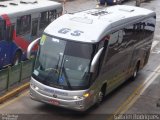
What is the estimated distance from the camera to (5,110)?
14.9 m

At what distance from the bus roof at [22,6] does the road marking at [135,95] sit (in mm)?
6587

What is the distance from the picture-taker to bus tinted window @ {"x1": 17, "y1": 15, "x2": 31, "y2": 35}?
20322 mm

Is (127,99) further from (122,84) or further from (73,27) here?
(73,27)

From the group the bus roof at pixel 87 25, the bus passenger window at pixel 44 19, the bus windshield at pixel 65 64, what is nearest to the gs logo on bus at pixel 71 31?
the bus roof at pixel 87 25

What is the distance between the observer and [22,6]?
69.5 feet

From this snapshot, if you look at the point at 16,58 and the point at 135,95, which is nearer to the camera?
the point at 135,95

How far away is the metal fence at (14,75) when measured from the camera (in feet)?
53.1

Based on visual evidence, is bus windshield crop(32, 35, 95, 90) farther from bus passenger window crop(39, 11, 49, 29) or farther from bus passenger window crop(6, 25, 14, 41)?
bus passenger window crop(39, 11, 49, 29)

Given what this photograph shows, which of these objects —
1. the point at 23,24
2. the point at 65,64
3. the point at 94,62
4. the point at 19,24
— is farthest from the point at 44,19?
the point at 94,62

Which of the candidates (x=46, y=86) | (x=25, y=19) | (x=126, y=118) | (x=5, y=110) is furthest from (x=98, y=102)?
(x=25, y=19)

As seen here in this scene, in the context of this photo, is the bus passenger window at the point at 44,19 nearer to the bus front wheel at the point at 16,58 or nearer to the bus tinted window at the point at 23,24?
the bus tinted window at the point at 23,24

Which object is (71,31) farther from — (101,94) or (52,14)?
(52,14)

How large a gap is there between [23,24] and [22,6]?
106cm

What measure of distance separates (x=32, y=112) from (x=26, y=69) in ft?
11.1
